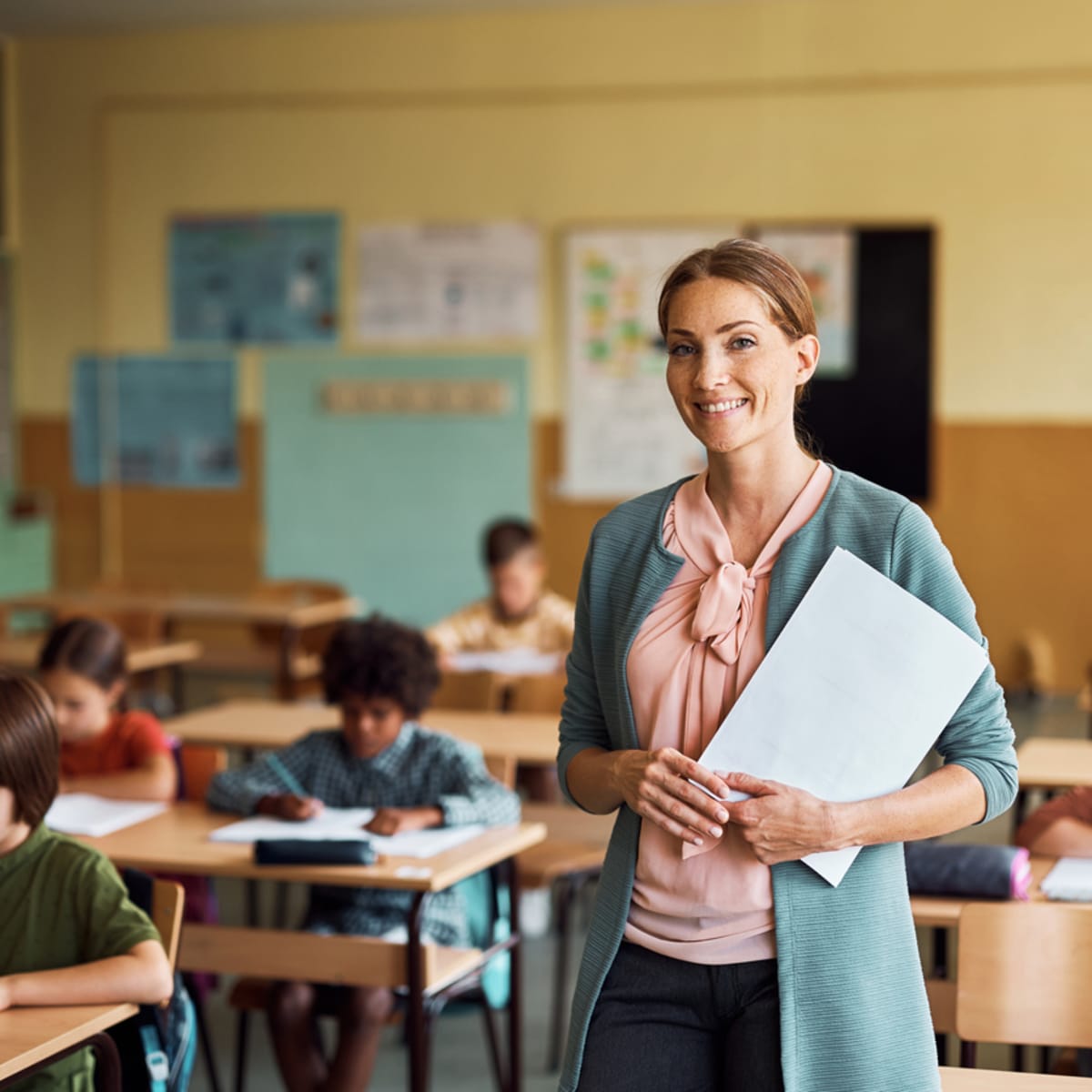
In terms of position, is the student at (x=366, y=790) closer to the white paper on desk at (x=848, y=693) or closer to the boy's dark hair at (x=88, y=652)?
the boy's dark hair at (x=88, y=652)

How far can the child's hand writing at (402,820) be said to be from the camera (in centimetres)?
267

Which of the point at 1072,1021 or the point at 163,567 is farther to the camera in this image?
the point at 163,567

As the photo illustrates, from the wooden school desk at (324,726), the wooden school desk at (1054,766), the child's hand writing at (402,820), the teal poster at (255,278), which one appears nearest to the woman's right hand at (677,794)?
the child's hand writing at (402,820)

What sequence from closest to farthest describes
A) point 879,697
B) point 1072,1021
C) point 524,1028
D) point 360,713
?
point 879,697, point 1072,1021, point 360,713, point 524,1028

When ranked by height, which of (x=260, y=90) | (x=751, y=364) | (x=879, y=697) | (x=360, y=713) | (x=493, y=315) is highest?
(x=260, y=90)

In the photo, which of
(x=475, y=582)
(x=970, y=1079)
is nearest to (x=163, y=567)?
(x=475, y=582)

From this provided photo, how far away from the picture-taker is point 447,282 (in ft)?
25.8

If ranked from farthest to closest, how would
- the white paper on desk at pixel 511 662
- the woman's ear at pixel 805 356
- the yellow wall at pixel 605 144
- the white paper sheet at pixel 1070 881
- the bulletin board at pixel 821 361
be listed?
the bulletin board at pixel 821 361
the yellow wall at pixel 605 144
the white paper on desk at pixel 511 662
the white paper sheet at pixel 1070 881
the woman's ear at pixel 805 356

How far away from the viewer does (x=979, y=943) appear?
192 cm

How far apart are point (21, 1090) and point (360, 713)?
3.59ft

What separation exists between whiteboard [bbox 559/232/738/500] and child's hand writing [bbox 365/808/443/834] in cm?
497

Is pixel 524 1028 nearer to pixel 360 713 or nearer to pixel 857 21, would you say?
pixel 360 713

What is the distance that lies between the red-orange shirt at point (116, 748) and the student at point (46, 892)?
1.11 meters

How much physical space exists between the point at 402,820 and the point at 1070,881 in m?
1.12
